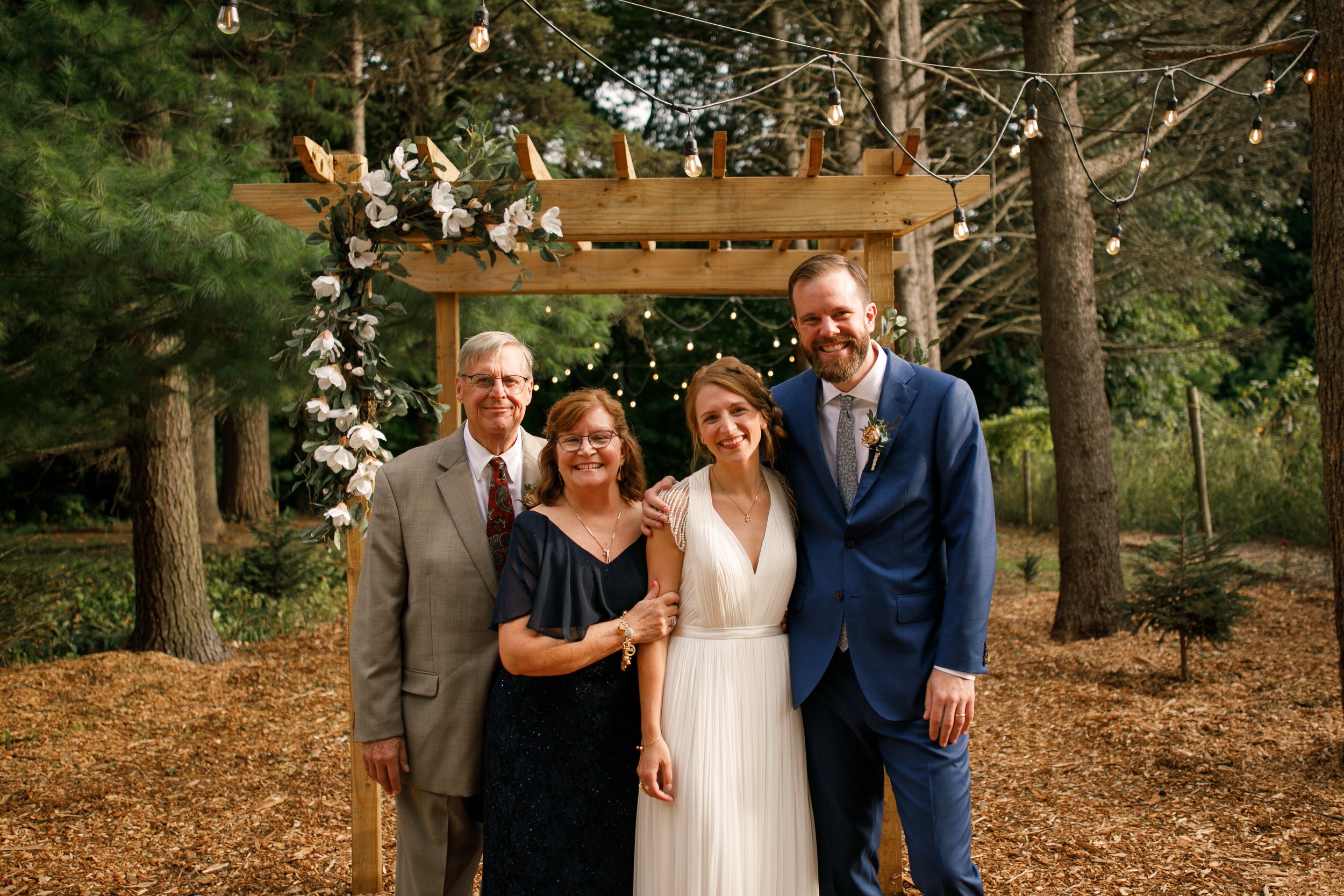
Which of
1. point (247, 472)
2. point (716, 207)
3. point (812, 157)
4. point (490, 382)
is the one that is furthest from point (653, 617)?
point (247, 472)

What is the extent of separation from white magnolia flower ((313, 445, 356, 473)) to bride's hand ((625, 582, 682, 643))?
3.98 feet

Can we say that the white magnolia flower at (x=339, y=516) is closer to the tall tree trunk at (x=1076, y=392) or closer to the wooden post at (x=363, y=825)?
the wooden post at (x=363, y=825)

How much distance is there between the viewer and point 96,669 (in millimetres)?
6004

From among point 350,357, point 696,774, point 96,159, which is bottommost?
point 696,774

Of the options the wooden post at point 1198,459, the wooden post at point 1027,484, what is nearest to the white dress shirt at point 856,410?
the wooden post at point 1198,459

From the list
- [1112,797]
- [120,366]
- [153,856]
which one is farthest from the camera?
[120,366]

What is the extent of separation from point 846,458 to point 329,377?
163 cm

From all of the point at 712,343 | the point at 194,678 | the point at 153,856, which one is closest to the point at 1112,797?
the point at 153,856

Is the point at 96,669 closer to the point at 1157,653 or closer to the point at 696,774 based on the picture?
the point at 696,774

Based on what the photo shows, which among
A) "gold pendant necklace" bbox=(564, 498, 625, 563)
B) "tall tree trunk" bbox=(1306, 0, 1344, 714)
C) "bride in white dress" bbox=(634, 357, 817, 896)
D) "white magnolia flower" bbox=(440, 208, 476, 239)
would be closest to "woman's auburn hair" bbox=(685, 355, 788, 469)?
"bride in white dress" bbox=(634, 357, 817, 896)

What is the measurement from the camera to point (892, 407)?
7.95ft

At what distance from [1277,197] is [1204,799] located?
10.6 meters

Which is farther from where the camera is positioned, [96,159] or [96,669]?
[96,669]

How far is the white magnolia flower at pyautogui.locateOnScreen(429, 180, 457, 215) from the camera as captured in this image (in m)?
2.91
